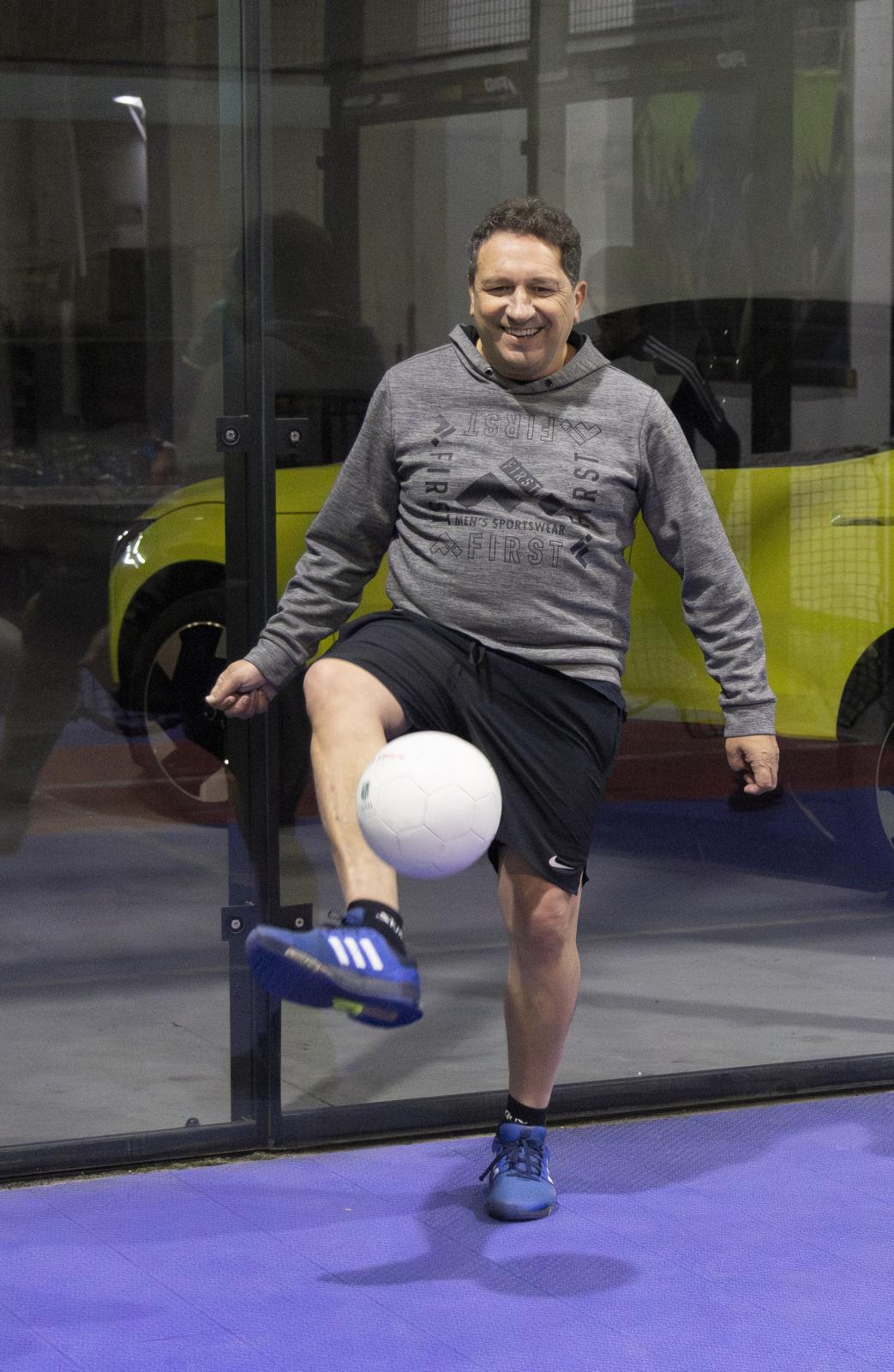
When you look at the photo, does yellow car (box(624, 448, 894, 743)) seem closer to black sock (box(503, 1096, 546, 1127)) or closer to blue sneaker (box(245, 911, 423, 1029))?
black sock (box(503, 1096, 546, 1127))

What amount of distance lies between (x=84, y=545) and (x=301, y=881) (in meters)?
0.86

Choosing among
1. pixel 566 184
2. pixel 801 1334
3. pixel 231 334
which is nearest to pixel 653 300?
pixel 566 184

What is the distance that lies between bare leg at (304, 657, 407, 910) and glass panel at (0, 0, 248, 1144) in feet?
2.81

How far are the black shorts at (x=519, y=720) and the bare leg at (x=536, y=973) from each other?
0.14 ft

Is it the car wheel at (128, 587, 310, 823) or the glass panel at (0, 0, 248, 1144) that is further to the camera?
the car wheel at (128, 587, 310, 823)

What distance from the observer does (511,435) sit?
314 centimetres

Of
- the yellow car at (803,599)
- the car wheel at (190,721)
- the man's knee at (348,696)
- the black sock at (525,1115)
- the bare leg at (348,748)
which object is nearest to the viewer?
the bare leg at (348,748)

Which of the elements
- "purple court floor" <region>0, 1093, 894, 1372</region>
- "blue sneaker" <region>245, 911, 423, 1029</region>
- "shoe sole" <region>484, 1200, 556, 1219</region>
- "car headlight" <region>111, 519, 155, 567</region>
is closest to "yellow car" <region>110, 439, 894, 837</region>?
"car headlight" <region>111, 519, 155, 567</region>

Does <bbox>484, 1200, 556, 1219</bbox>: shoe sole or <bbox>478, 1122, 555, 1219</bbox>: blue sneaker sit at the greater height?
<bbox>478, 1122, 555, 1219</bbox>: blue sneaker

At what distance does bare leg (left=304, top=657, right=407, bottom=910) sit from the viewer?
9.19 feet

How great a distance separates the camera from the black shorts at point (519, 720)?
10.2 feet

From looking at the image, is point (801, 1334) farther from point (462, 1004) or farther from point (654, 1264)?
point (462, 1004)

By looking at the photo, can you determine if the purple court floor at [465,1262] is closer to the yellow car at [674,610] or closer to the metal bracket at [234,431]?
the yellow car at [674,610]

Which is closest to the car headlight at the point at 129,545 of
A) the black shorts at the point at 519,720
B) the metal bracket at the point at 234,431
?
the metal bracket at the point at 234,431
